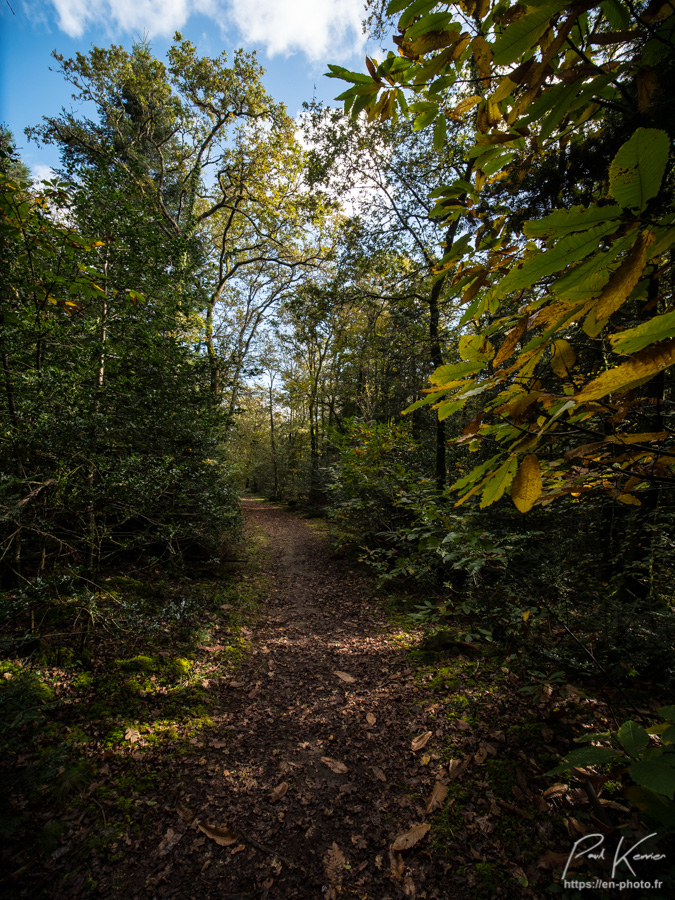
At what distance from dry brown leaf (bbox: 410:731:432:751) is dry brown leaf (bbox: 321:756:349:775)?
1.79 ft

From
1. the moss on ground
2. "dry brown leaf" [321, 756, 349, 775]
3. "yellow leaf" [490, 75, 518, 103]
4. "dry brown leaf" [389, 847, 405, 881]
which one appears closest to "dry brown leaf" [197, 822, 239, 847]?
the moss on ground

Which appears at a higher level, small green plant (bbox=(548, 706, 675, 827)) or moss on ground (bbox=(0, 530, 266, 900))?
small green plant (bbox=(548, 706, 675, 827))

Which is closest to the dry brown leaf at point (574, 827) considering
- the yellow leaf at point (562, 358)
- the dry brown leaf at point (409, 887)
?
the dry brown leaf at point (409, 887)

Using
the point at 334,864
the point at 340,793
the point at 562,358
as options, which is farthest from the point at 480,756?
the point at 562,358

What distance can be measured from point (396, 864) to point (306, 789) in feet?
2.66

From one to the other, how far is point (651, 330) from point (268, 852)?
3.26 m

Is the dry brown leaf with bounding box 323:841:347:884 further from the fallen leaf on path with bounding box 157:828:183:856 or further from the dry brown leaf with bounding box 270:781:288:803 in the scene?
the fallen leaf on path with bounding box 157:828:183:856

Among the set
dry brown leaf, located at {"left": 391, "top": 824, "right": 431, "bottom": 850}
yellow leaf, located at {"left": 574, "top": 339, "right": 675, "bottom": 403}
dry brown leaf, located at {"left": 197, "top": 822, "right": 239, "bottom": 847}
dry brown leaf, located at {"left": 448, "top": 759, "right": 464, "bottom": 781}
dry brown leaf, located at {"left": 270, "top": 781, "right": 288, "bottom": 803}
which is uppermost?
yellow leaf, located at {"left": 574, "top": 339, "right": 675, "bottom": 403}

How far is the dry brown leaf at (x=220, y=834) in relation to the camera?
217 centimetres

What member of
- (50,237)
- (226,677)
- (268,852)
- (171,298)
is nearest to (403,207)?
(171,298)

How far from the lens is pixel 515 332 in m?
0.90

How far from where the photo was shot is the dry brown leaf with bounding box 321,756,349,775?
2608mm

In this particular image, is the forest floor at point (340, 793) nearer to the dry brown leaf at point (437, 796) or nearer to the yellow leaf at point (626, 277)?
the dry brown leaf at point (437, 796)

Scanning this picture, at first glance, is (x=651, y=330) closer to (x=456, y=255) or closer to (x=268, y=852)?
(x=456, y=255)
